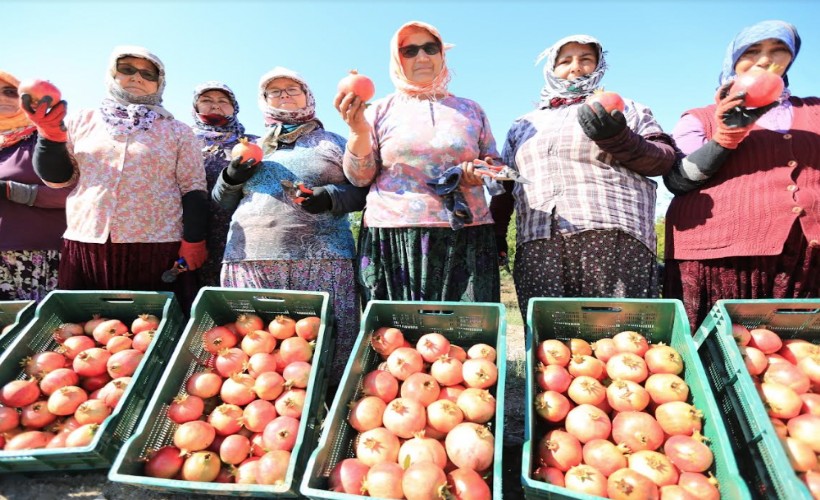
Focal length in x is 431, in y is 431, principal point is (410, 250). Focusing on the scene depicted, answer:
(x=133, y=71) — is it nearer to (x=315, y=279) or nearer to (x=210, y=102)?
(x=210, y=102)

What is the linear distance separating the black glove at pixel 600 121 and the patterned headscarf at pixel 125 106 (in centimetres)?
239

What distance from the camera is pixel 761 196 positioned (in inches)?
80.7

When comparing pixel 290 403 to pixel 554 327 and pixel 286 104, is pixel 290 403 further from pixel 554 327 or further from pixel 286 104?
pixel 286 104

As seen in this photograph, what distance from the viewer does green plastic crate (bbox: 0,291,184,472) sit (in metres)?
1.72

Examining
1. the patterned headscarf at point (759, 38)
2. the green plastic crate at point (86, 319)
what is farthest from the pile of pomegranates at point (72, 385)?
the patterned headscarf at point (759, 38)

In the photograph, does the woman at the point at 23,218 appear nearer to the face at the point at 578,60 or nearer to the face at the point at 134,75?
the face at the point at 134,75

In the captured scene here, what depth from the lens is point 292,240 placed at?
2.49 metres

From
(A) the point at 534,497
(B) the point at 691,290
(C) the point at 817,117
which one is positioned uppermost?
(C) the point at 817,117

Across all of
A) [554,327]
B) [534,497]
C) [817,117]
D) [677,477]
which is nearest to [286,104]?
[554,327]

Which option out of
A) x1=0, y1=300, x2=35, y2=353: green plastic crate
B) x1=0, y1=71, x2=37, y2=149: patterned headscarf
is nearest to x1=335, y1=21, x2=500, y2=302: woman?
→ x1=0, y1=300, x2=35, y2=353: green plastic crate

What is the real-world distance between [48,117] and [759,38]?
358 centimetres

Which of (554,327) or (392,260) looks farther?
(392,260)

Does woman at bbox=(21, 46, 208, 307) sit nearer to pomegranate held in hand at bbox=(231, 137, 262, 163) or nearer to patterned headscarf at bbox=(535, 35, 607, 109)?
pomegranate held in hand at bbox=(231, 137, 262, 163)

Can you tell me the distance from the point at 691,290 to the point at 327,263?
6.55ft
